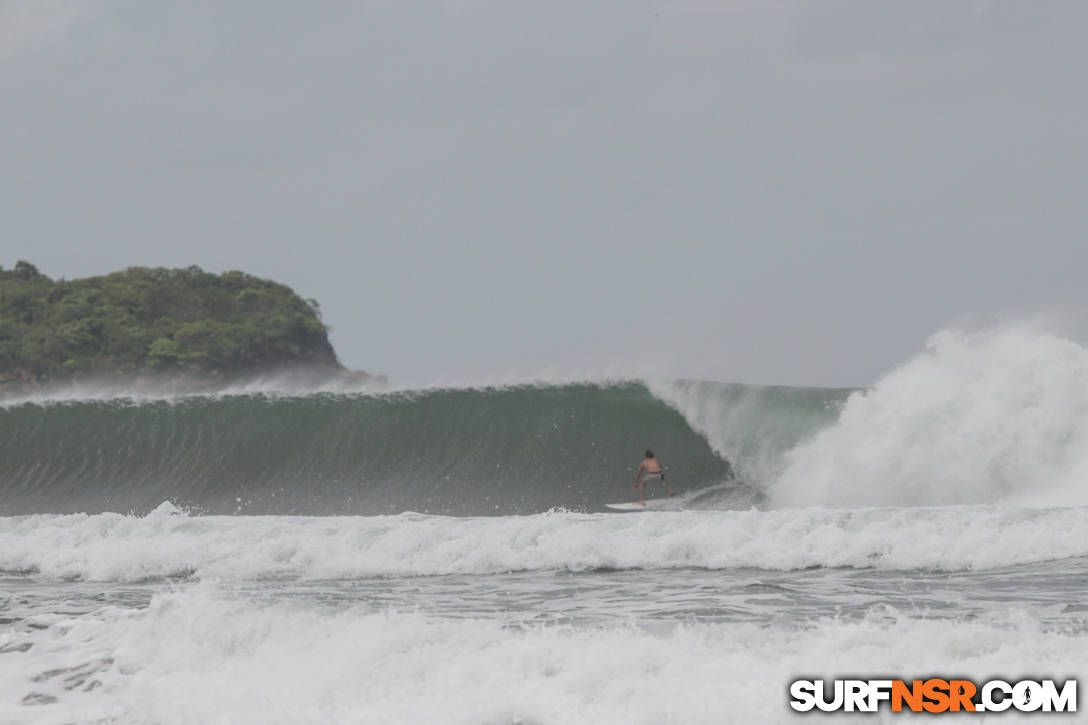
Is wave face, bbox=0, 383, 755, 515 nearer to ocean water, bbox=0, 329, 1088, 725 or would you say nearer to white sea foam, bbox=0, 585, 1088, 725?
ocean water, bbox=0, 329, 1088, 725

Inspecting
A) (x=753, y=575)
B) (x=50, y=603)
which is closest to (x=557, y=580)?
(x=753, y=575)

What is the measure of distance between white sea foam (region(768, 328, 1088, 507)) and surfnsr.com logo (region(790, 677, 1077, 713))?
890cm

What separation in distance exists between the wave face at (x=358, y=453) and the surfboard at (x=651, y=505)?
474 mm

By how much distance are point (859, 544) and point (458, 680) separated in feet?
19.2

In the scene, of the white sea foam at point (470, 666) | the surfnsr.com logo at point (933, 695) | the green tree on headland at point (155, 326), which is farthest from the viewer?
the green tree on headland at point (155, 326)

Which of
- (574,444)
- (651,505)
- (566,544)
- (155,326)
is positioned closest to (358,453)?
(574,444)

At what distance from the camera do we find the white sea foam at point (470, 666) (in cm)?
586

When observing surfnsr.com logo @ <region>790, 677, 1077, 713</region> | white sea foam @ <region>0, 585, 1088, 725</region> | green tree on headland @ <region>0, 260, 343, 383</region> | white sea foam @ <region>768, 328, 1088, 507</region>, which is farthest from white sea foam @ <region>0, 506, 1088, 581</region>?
green tree on headland @ <region>0, 260, 343, 383</region>

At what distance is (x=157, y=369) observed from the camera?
48531 mm

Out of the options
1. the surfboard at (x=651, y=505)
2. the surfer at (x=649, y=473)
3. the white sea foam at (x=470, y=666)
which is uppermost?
the surfer at (x=649, y=473)

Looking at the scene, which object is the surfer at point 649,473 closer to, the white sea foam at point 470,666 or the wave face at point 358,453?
the wave face at point 358,453

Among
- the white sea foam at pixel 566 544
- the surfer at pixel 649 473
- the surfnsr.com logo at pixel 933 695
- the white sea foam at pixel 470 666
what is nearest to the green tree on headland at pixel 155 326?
the surfer at pixel 649 473

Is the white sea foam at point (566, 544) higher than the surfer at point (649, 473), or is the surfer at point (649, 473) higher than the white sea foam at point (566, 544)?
the surfer at point (649, 473)

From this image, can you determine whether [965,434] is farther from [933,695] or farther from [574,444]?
[933,695]
